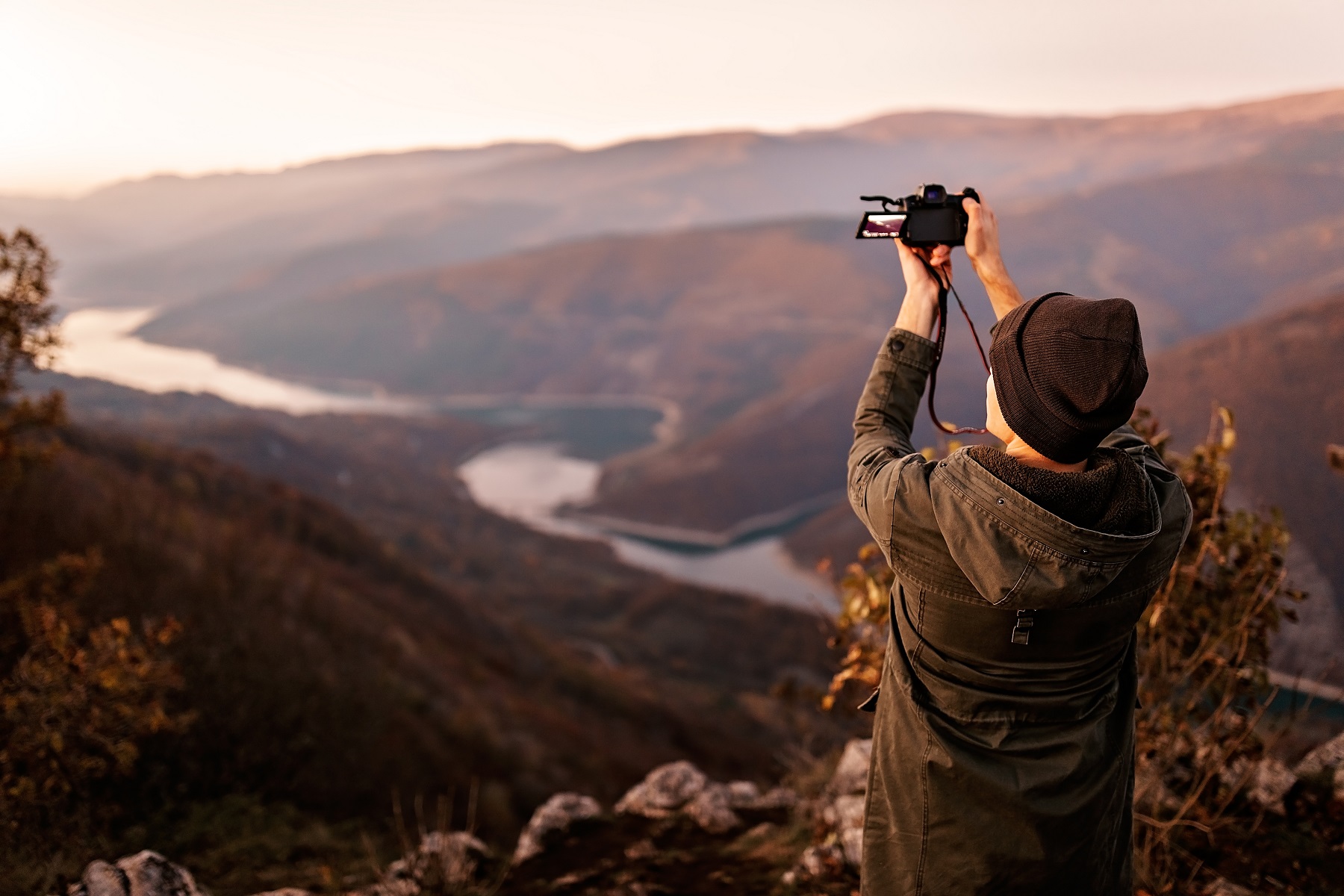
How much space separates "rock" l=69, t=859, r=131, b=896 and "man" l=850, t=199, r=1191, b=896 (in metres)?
3.24

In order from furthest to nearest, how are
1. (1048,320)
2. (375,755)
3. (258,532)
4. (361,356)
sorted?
(361,356) → (258,532) → (375,755) → (1048,320)

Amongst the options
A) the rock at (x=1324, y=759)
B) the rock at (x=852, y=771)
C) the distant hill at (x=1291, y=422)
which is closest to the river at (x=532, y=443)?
the distant hill at (x=1291, y=422)

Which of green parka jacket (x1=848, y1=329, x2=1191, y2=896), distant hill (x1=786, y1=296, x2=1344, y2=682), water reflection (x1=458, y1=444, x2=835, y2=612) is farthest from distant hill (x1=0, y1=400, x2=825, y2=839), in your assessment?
water reflection (x1=458, y1=444, x2=835, y2=612)

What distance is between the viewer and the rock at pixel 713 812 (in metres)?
5.59

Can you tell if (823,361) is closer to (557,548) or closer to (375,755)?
(557,548)

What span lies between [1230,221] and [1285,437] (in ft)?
469

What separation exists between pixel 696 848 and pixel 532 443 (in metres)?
123

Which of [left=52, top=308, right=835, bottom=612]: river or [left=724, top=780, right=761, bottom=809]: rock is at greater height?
[left=724, top=780, right=761, bottom=809]: rock

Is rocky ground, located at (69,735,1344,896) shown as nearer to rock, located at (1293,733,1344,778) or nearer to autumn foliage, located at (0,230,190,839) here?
rock, located at (1293,733,1344,778)

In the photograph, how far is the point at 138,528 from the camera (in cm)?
1182

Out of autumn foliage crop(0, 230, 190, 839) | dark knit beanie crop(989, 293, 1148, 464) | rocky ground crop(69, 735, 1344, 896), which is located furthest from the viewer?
autumn foliage crop(0, 230, 190, 839)

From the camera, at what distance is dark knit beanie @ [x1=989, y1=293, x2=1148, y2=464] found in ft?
4.61

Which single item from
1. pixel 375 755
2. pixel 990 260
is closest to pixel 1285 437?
pixel 375 755

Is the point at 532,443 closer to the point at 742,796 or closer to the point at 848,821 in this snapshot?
the point at 742,796
